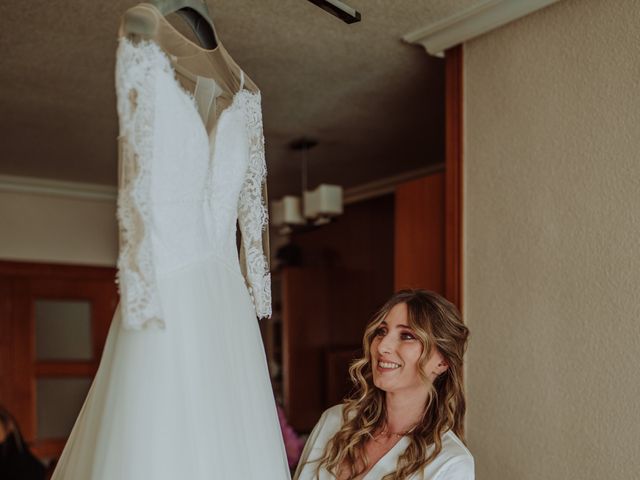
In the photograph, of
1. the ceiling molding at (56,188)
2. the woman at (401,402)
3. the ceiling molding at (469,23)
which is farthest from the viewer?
the ceiling molding at (56,188)

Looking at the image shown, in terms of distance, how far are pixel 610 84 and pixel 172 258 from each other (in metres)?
1.48

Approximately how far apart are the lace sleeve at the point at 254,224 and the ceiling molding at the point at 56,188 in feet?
12.8

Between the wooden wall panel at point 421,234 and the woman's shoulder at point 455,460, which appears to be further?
the wooden wall panel at point 421,234

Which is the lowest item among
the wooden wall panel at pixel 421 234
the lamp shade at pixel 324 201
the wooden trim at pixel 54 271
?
the wooden trim at pixel 54 271

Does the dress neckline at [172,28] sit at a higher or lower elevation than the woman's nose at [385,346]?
higher

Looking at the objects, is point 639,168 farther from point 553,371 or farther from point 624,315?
point 553,371

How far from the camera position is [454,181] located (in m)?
2.70

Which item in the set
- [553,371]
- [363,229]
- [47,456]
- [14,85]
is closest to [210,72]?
[553,371]

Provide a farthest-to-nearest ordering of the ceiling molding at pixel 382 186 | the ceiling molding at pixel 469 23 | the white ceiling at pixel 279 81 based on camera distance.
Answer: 1. the ceiling molding at pixel 382 186
2. the white ceiling at pixel 279 81
3. the ceiling molding at pixel 469 23

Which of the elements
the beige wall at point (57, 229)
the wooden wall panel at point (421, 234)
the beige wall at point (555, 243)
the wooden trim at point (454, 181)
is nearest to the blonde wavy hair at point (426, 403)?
the beige wall at point (555, 243)

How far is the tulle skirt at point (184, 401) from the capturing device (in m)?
1.38

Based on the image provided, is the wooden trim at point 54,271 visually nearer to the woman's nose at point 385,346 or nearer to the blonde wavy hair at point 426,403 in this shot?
the blonde wavy hair at point 426,403

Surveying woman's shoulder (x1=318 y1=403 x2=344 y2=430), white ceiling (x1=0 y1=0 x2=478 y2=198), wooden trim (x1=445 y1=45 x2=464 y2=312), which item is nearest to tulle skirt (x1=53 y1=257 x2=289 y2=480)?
woman's shoulder (x1=318 y1=403 x2=344 y2=430)

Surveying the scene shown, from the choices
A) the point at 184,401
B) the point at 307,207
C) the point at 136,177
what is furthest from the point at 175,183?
the point at 307,207
